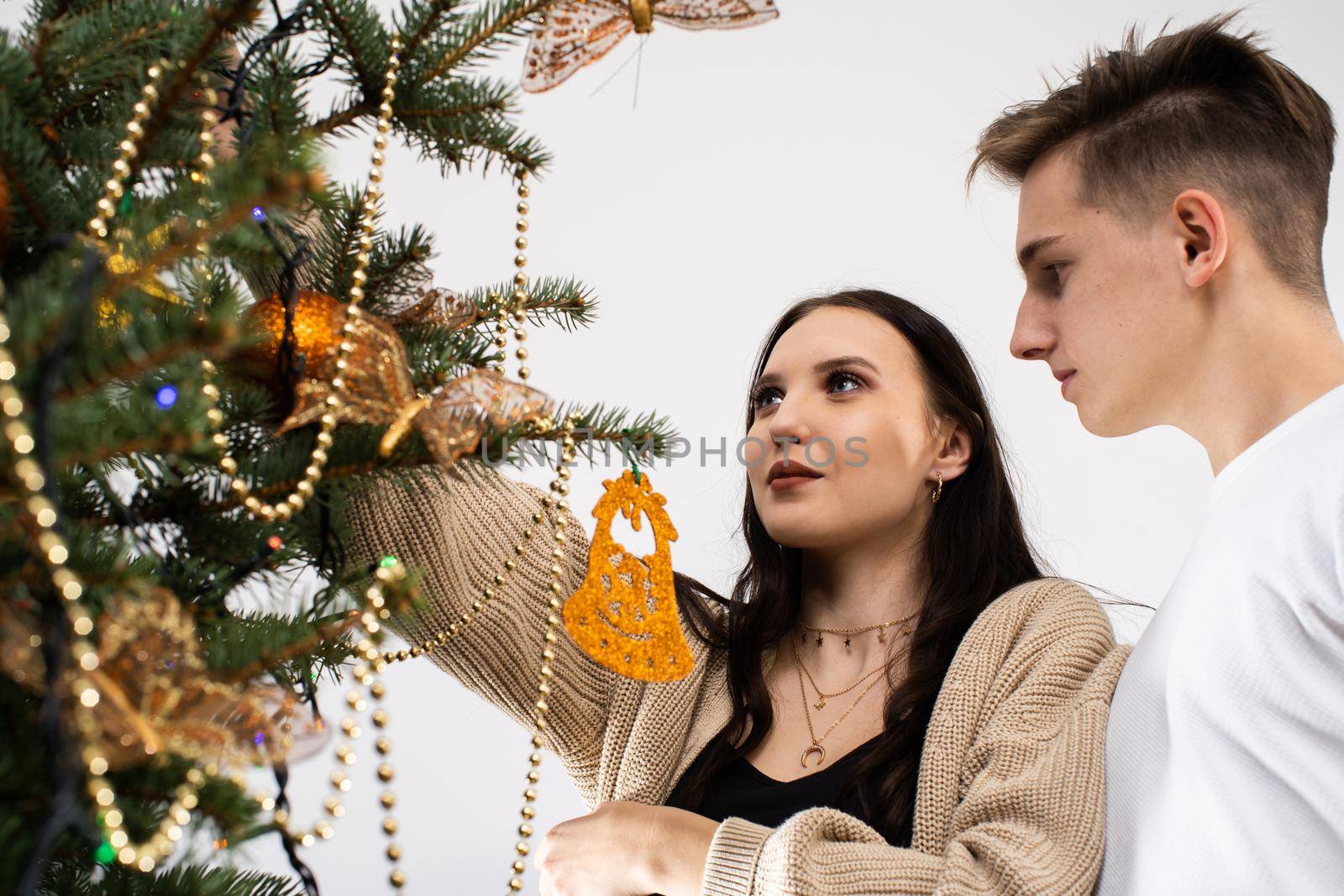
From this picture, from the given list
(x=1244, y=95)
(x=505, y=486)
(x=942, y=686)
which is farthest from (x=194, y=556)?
(x=1244, y=95)

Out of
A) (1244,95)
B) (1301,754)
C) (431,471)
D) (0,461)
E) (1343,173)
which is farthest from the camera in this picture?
(1343,173)

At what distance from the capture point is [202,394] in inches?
18.3

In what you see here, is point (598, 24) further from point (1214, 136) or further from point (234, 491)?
point (1214, 136)

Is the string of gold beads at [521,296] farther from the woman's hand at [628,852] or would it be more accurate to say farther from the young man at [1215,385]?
the young man at [1215,385]

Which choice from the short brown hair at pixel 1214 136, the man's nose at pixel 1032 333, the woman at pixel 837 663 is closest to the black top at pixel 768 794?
the woman at pixel 837 663

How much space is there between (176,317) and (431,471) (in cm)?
24

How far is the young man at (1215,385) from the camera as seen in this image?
0.91 metres

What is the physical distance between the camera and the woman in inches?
38.0

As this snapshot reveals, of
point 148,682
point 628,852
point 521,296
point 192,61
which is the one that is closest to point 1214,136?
point 521,296

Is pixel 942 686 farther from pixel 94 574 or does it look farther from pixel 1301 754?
pixel 94 574

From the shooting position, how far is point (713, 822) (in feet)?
3.53

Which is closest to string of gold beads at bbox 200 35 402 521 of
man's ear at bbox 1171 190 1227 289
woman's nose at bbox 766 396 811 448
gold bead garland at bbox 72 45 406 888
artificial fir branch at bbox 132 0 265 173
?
gold bead garland at bbox 72 45 406 888

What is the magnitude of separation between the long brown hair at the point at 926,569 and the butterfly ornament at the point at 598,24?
722mm

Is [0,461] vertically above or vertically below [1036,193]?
below
